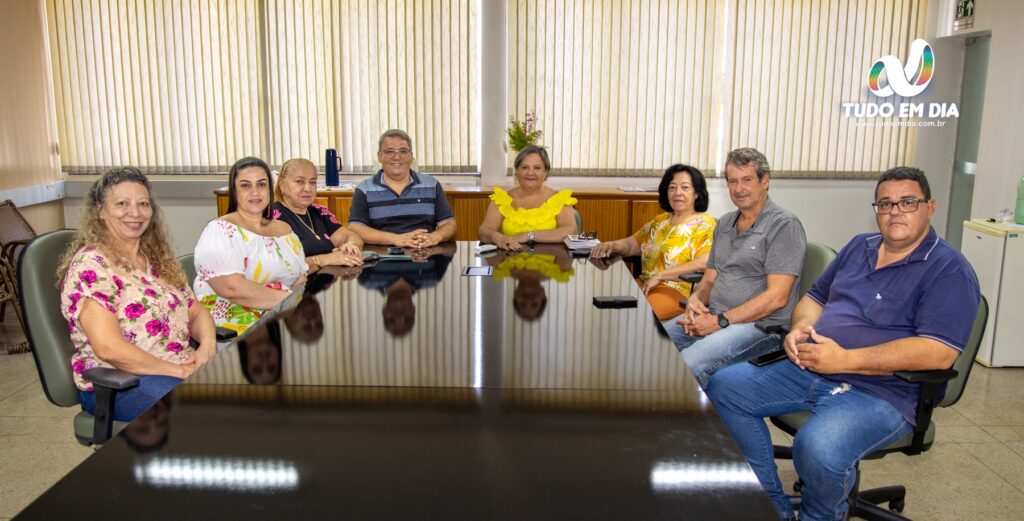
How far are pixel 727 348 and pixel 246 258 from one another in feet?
6.43

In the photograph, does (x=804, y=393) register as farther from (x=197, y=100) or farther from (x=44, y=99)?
(x=44, y=99)

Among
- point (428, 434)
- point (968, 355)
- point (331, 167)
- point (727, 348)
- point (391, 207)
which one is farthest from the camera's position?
point (331, 167)

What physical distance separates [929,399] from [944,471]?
46.2 inches

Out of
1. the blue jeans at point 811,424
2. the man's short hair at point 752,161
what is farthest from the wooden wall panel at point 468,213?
the blue jeans at point 811,424

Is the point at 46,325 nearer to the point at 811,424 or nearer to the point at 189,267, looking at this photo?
the point at 189,267

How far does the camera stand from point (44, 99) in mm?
6281

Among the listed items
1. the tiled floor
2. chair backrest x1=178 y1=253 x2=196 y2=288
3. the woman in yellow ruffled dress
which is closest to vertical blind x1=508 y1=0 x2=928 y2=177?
the woman in yellow ruffled dress

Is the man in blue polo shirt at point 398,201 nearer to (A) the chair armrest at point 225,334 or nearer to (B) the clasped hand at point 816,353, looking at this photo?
(A) the chair armrest at point 225,334

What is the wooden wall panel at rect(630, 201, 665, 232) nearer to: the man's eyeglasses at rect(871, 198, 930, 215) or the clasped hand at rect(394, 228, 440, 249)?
the clasped hand at rect(394, 228, 440, 249)

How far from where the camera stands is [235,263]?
9.90ft

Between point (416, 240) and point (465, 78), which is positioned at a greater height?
point (465, 78)

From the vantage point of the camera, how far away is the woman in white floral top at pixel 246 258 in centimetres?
298

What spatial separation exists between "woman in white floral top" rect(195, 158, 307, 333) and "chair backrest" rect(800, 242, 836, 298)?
83.2 inches

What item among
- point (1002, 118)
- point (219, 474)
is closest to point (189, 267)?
point (219, 474)
